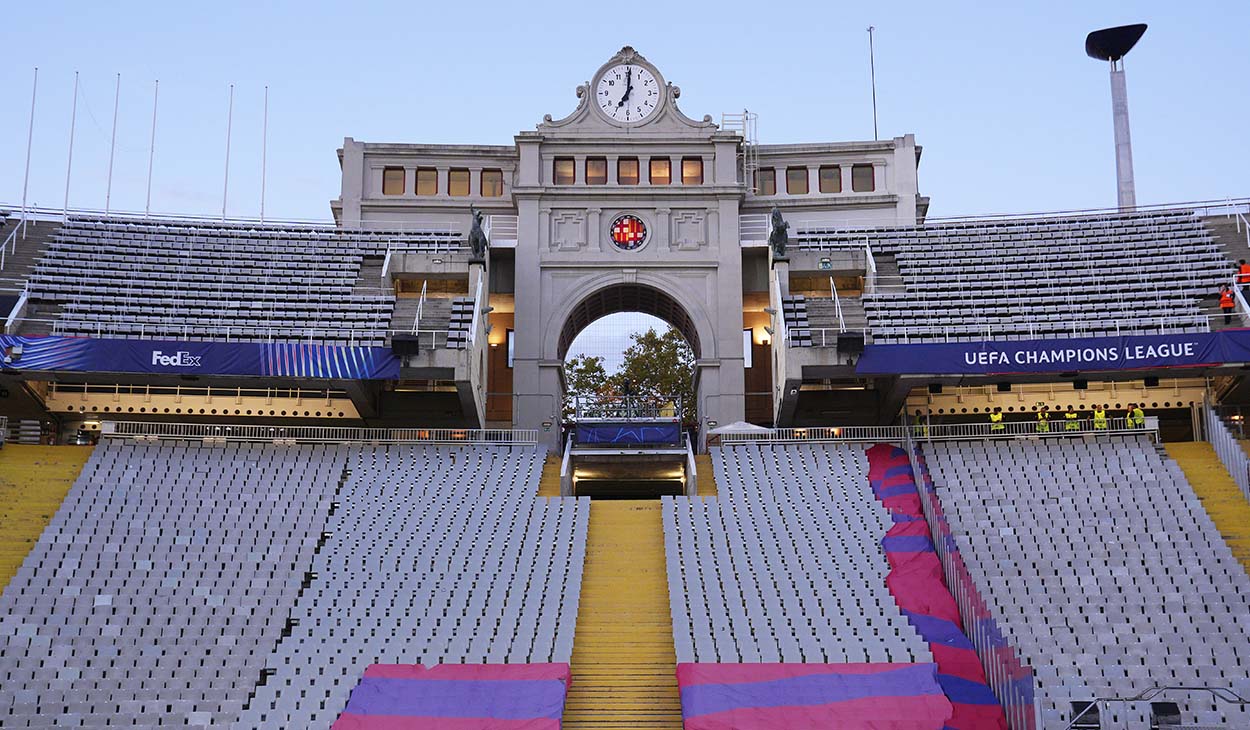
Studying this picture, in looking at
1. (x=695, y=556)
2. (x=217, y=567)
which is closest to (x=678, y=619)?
(x=695, y=556)

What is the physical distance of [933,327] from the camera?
37.4m

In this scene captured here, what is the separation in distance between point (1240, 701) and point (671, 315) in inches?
1121

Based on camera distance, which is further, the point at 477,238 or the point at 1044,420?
the point at 477,238

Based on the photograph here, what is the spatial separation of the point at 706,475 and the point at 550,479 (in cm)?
459

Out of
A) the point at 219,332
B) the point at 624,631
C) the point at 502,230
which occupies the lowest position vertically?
the point at 624,631

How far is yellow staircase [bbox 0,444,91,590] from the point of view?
2875 centimetres

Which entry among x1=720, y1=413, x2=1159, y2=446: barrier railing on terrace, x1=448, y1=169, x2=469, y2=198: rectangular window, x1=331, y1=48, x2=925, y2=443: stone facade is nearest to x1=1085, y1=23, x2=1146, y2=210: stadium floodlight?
x1=331, y1=48, x2=925, y2=443: stone facade

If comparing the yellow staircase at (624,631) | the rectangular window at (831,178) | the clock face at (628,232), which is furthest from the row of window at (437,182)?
the yellow staircase at (624,631)

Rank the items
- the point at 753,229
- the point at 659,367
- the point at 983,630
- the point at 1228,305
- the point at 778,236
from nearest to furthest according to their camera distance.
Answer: the point at 983,630
the point at 1228,305
the point at 778,236
the point at 753,229
the point at 659,367

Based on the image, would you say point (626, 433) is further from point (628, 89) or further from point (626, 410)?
point (628, 89)

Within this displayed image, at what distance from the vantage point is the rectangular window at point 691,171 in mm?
44125

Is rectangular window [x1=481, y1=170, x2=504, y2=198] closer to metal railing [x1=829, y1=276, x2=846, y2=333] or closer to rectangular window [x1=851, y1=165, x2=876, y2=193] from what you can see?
metal railing [x1=829, y1=276, x2=846, y2=333]

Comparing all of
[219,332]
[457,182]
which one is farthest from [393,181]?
[219,332]

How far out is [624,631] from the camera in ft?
82.8
